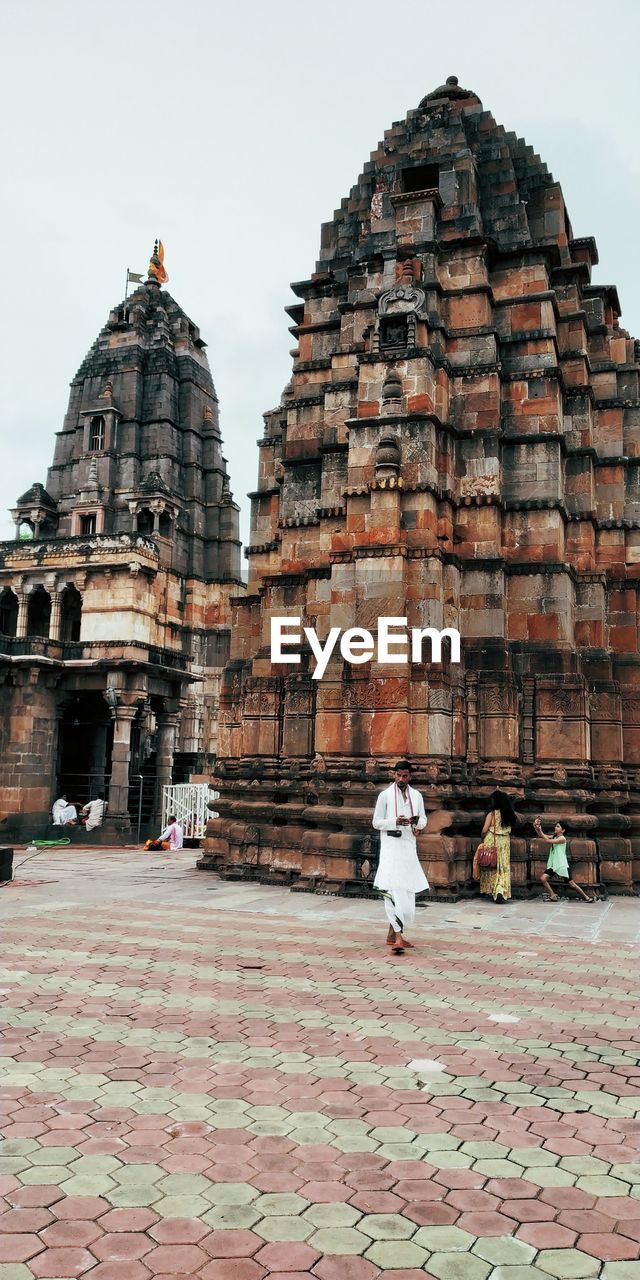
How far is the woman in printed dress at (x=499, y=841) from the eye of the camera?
39.7 feet

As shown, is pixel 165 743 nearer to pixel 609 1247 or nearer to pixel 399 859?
pixel 399 859

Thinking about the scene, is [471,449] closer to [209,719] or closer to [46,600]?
[46,600]

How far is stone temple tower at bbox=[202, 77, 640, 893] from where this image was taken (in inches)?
516

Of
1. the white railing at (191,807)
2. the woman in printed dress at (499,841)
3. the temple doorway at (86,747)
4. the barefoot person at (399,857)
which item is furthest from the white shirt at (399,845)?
the temple doorway at (86,747)

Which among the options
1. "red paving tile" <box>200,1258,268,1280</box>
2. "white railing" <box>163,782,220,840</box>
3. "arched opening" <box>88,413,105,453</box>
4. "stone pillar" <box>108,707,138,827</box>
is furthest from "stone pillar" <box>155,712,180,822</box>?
"red paving tile" <box>200,1258,268,1280</box>

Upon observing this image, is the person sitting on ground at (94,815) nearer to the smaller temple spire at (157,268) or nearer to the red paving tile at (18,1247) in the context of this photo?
the red paving tile at (18,1247)

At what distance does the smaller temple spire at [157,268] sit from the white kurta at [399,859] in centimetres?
5080

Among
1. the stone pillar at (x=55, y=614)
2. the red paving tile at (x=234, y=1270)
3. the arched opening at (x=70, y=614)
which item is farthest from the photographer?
the arched opening at (x=70, y=614)

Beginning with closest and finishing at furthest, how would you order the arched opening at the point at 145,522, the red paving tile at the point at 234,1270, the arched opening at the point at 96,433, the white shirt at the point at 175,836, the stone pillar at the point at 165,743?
the red paving tile at the point at 234,1270, the white shirt at the point at 175,836, the stone pillar at the point at 165,743, the arched opening at the point at 145,522, the arched opening at the point at 96,433

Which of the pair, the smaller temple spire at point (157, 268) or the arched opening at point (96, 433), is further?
the smaller temple spire at point (157, 268)

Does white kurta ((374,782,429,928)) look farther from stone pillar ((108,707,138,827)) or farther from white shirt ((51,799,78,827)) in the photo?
white shirt ((51,799,78,827))

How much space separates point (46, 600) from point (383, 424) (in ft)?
95.1

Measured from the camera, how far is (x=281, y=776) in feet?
47.3

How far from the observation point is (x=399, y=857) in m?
8.76
